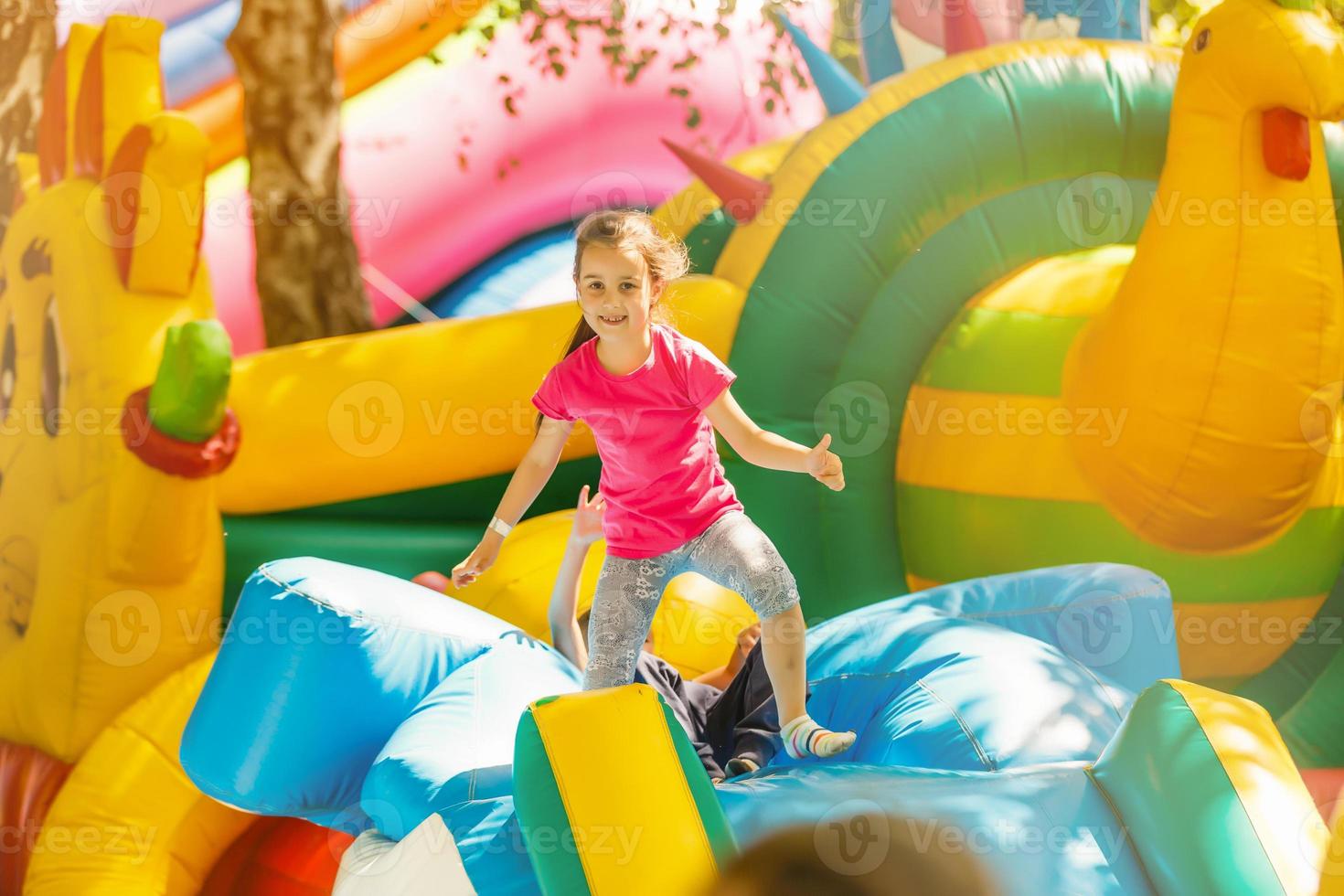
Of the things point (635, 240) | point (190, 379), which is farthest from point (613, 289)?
point (190, 379)

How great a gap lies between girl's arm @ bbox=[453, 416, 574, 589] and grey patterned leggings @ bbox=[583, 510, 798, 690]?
13cm

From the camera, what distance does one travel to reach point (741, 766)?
5.28 feet

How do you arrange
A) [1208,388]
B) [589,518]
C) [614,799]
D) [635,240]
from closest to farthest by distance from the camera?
[614,799] < [635,240] < [589,518] < [1208,388]

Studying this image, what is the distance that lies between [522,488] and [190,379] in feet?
2.92

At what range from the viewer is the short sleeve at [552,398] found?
4.90ft

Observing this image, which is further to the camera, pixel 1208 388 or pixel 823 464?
pixel 1208 388

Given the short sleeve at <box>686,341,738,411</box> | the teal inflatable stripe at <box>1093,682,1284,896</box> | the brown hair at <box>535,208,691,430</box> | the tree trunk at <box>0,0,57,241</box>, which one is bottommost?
the teal inflatable stripe at <box>1093,682,1284,896</box>

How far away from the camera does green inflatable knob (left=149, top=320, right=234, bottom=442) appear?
213cm

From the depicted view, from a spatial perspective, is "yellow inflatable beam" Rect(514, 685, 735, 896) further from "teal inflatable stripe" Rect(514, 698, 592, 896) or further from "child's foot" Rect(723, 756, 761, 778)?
"child's foot" Rect(723, 756, 761, 778)

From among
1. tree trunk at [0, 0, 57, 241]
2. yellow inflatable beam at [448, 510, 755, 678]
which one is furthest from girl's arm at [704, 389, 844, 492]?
tree trunk at [0, 0, 57, 241]

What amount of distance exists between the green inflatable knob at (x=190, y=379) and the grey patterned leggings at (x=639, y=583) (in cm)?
97

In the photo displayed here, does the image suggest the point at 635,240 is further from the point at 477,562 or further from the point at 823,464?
the point at 477,562

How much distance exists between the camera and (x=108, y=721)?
220cm

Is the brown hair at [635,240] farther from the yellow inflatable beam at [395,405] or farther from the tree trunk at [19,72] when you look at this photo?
the tree trunk at [19,72]
